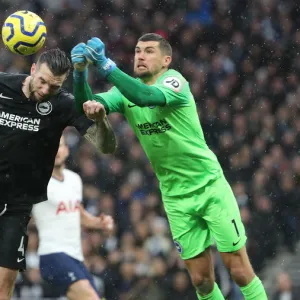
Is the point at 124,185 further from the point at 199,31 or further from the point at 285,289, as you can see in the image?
the point at 199,31

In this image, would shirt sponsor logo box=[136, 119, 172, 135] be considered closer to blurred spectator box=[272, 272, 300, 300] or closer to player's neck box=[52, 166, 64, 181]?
player's neck box=[52, 166, 64, 181]

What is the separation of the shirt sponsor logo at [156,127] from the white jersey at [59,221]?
2323mm

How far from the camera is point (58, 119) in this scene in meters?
6.08

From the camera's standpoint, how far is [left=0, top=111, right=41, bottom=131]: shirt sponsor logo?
5973mm

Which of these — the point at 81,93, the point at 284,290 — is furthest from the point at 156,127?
the point at 284,290

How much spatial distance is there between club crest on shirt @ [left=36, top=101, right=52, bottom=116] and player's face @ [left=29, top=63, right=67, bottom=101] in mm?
70

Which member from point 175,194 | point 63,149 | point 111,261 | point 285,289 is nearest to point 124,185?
point 111,261

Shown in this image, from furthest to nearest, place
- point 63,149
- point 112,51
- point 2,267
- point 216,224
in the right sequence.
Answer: point 112,51 < point 63,149 < point 216,224 < point 2,267

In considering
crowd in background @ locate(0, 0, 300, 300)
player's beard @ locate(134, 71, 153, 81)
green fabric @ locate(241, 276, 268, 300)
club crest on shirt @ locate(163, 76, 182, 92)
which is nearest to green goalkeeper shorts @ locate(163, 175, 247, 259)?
green fabric @ locate(241, 276, 268, 300)

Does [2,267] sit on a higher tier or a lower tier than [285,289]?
higher

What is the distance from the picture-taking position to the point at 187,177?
6.53 meters

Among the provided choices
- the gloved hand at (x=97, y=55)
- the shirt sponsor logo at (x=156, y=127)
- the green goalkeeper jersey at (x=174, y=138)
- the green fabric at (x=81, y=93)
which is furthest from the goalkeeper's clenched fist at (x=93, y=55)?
the shirt sponsor logo at (x=156, y=127)

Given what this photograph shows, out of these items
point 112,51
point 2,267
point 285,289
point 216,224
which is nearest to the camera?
point 2,267

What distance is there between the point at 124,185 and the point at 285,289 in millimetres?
3035
